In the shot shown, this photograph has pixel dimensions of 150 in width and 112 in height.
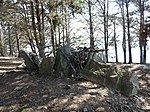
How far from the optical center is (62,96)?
535 cm

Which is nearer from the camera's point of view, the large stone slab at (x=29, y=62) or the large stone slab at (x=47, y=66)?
the large stone slab at (x=47, y=66)

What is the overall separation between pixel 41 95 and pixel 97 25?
23507 mm

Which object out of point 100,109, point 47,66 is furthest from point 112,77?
point 47,66

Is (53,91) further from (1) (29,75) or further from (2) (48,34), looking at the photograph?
(2) (48,34)

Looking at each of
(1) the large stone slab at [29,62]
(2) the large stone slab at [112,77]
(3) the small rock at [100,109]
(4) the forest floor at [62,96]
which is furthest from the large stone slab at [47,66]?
(3) the small rock at [100,109]

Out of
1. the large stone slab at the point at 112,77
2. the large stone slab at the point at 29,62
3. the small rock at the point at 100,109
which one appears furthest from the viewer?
the large stone slab at the point at 29,62

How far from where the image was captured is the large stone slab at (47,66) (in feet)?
22.5

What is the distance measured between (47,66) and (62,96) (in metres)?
1.77

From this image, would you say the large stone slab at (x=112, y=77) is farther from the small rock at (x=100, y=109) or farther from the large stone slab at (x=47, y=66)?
the small rock at (x=100, y=109)

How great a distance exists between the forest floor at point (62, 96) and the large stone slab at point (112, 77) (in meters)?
0.18

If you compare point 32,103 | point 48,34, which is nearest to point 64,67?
point 32,103

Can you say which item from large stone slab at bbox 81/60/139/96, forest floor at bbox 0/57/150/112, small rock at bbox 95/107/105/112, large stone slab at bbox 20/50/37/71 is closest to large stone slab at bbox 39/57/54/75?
forest floor at bbox 0/57/150/112

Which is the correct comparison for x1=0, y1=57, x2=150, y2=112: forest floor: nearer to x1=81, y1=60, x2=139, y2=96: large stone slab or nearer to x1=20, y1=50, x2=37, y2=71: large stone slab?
x1=81, y1=60, x2=139, y2=96: large stone slab

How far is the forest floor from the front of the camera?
16.1ft
